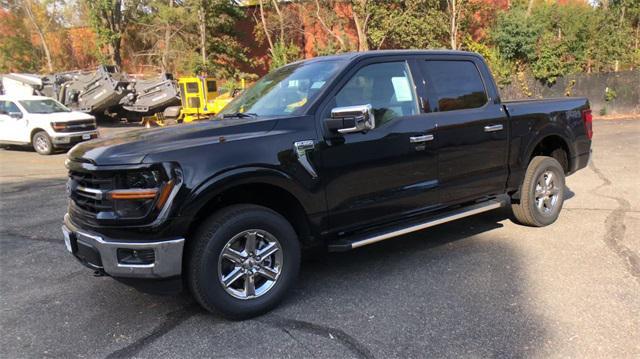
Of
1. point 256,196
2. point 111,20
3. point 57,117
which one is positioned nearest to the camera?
point 256,196

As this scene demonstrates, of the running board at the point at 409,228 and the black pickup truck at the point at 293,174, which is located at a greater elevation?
the black pickup truck at the point at 293,174

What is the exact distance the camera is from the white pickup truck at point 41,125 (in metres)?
14.8

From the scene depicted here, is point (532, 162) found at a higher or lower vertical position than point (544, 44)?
lower

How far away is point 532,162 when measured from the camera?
5766 millimetres

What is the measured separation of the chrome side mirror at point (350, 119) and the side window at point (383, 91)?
30 cm

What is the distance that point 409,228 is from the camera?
447 cm

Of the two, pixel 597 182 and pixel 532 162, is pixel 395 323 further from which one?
pixel 597 182

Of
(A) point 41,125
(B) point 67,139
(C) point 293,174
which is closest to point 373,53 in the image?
(C) point 293,174

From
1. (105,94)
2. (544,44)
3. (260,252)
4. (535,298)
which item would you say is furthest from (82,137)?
(544,44)

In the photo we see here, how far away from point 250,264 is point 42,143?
1377cm

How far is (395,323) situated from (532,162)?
306cm

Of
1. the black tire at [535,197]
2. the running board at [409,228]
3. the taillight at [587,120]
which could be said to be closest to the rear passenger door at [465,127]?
the running board at [409,228]

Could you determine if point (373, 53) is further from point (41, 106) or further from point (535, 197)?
point (41, 106)

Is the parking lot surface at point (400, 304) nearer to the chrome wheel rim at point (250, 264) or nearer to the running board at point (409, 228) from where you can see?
the chrome wheel rim at point (250, 264)
